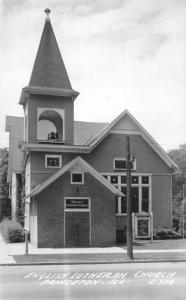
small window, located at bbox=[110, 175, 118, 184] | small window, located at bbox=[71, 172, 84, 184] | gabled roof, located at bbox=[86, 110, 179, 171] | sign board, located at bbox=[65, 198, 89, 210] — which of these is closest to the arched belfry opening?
gabled roof, located at bbox=[86, 110, 179, 171]

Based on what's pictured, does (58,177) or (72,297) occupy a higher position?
(58,177)

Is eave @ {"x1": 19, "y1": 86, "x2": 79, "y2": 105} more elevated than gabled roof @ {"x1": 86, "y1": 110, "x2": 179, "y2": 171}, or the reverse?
eave @ {"x1": 19, "y1": 86, "x2": 79, "y2": 105}

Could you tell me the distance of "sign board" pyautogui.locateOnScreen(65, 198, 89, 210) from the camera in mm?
27766

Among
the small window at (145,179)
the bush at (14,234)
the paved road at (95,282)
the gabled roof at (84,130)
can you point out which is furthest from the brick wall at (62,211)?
the gabled roof at (84,130)

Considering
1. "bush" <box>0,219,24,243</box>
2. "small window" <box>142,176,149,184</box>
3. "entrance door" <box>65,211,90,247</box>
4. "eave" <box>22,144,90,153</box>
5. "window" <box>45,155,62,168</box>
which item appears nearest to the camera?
"entrance door" <box>65,211,90,247</box>

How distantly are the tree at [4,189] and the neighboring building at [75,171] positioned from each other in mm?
17082

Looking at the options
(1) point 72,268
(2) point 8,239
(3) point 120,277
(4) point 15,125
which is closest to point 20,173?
(4) point 15,125

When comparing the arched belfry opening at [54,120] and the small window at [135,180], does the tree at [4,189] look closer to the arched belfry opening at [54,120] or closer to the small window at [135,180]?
the arched belfry opening at [54,120]

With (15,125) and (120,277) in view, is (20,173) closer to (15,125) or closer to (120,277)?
(15,125)

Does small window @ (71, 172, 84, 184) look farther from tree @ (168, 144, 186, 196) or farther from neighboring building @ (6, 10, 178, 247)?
tree @ (168, 144, 186, 196)

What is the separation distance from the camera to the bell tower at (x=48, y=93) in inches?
1265

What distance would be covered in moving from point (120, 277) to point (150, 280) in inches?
45.3

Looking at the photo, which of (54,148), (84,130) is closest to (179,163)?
(84,130)

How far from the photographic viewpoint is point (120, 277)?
14961mm
